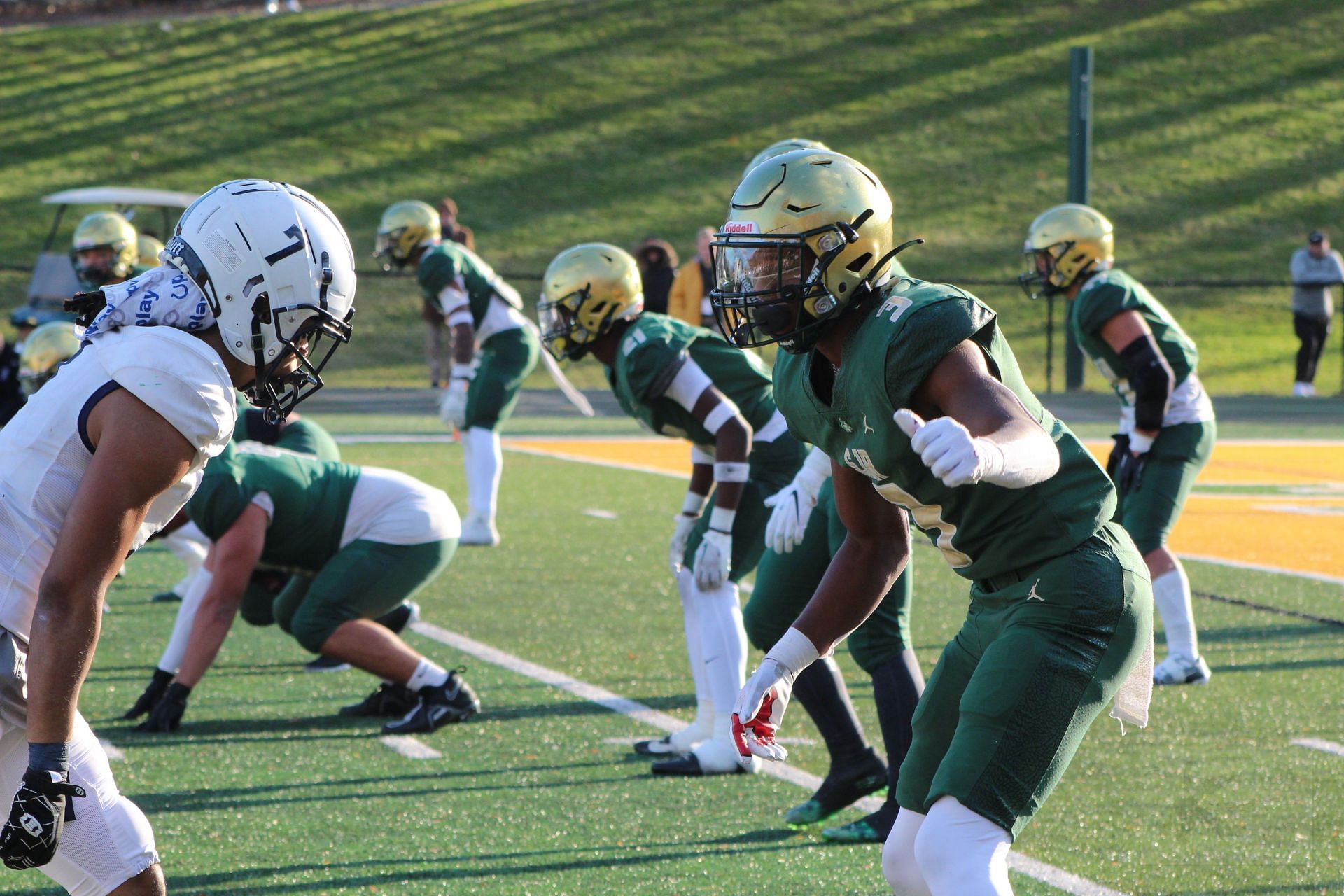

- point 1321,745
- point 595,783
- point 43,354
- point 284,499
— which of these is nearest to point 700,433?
point 595,783

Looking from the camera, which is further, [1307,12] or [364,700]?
[1307,12]

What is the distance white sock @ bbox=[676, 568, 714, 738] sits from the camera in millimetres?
5117

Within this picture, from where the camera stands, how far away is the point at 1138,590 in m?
2.76

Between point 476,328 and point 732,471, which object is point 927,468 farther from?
point 476,328

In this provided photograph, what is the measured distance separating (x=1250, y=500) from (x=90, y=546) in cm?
1020

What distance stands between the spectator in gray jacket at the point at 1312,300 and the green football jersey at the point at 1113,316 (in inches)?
559

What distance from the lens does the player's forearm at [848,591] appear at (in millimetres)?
3092

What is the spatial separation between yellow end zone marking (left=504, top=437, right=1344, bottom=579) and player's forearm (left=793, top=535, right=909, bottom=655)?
615 centimetres

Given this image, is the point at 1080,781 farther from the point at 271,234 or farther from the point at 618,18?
the point at 618,18

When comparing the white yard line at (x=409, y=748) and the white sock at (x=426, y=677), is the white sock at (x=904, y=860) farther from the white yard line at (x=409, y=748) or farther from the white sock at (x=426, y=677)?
the white sock at (x=426, y=677)

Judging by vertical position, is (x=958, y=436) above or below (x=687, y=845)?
above

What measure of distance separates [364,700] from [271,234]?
3.39 m

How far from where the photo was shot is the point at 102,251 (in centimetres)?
812

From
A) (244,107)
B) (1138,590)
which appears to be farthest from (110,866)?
(244,107)
